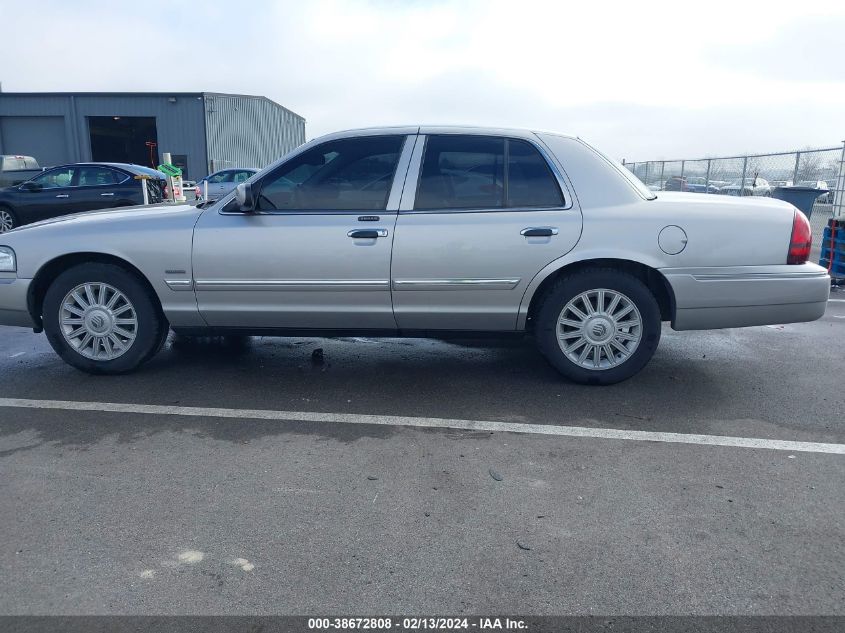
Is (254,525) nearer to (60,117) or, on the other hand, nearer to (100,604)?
(100,604)

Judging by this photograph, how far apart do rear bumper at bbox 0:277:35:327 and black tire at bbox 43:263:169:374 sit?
14cm

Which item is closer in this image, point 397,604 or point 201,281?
point 397,604

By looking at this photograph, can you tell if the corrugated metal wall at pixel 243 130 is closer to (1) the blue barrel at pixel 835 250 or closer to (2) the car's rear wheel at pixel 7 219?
(2) the car's rear wheel at pixel 7 219

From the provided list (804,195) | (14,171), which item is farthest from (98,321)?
(14,171)

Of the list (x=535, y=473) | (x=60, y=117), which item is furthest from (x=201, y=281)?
(x=60, y=117)

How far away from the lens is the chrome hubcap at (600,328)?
4832 millimetres

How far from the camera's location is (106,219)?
509 cm

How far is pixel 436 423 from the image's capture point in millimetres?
4293

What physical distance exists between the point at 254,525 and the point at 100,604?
0.68 meters

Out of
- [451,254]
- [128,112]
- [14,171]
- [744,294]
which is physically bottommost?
[744,294]

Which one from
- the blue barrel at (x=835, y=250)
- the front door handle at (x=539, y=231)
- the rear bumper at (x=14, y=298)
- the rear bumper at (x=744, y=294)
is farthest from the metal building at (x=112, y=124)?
the rear bumper at (x=744, y=294)

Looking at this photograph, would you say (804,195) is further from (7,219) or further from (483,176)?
(7,219)

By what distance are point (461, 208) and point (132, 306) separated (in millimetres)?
2328

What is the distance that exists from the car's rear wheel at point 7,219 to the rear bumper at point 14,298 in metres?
12.0
